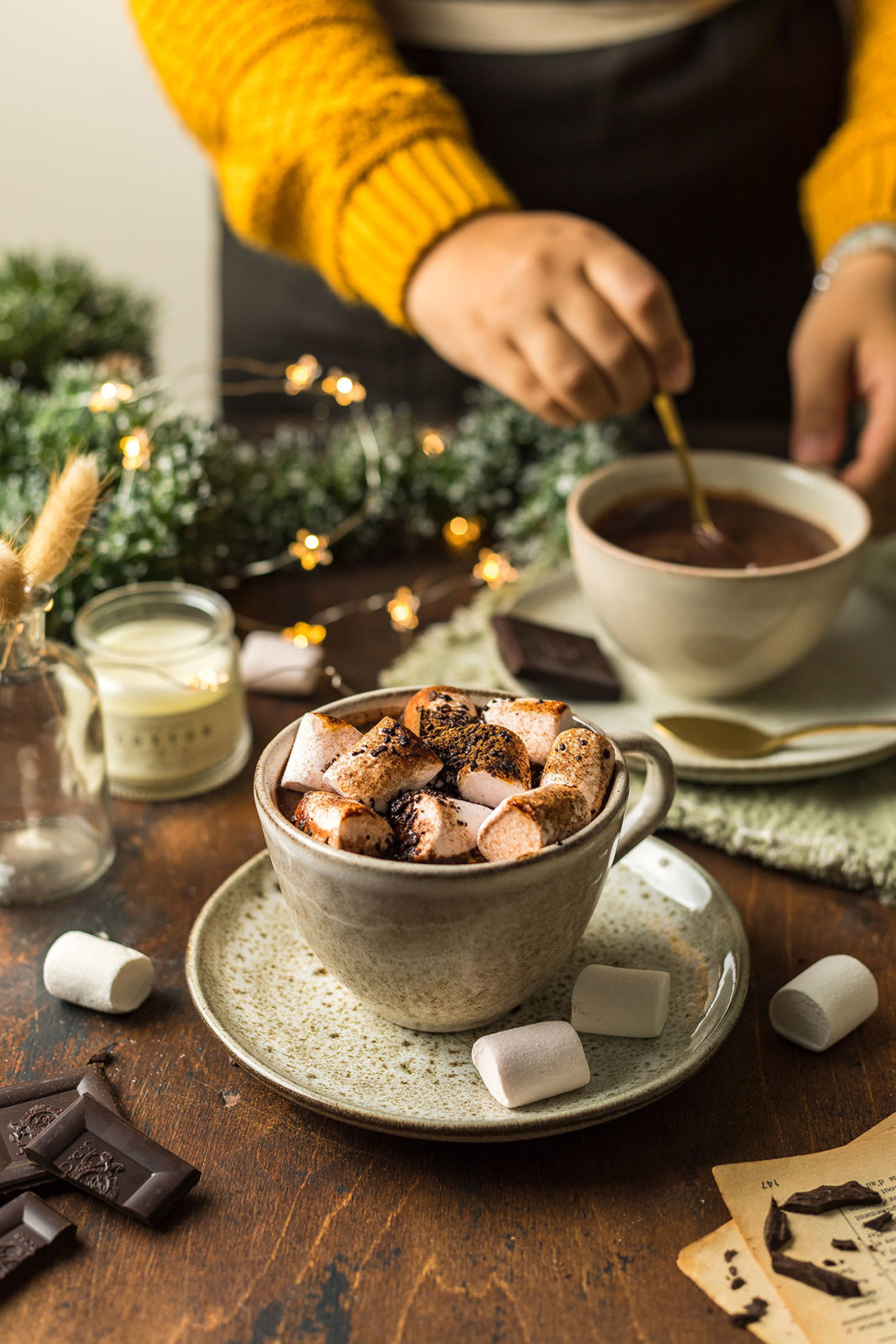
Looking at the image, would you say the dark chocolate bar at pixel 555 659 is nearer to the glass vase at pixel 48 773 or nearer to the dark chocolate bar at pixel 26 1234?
the glass vase at pixel 48 773

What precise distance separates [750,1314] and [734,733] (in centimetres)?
64

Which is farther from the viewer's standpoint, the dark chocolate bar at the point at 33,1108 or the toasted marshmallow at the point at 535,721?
the toasted marshmallow at the point at 535,721

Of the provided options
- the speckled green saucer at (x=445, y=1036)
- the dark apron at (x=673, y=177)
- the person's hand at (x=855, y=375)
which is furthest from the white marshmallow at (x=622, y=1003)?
the dark apron at (x=673, y=177)

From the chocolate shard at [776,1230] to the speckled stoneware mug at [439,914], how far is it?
0.69 feet

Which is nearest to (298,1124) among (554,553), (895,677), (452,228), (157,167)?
(895,677)

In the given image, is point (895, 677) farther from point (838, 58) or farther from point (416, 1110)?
point (838, 58)

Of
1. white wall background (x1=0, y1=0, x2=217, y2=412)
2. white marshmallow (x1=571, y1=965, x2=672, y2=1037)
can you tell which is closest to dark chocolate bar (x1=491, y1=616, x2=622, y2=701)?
white marshmallow (x1=571, y1=965, x2=672, y2=1037)

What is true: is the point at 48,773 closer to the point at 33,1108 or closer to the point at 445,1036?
the point at 33,1108

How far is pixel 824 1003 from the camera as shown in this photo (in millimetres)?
892

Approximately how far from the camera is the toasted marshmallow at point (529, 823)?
0.77 meters

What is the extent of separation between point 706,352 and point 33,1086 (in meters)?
1.76

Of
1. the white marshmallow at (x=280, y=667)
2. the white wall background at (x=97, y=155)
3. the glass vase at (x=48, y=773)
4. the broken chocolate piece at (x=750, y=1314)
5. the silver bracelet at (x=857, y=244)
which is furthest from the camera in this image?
the white wall background at (x=97, y=155)

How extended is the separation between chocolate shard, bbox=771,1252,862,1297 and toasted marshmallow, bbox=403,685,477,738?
412 millimetres

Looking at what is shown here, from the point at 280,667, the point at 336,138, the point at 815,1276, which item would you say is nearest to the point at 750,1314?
the point at 815,1276
